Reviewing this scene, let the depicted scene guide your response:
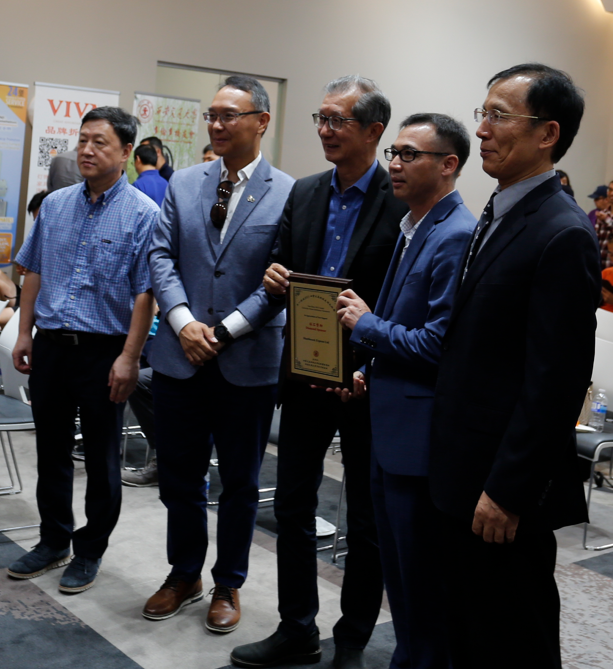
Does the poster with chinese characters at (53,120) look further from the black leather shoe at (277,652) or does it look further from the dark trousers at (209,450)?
the black leather shoe at (277,652)

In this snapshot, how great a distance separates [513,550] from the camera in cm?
163

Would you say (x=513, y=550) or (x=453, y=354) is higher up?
(x=453, y=354)

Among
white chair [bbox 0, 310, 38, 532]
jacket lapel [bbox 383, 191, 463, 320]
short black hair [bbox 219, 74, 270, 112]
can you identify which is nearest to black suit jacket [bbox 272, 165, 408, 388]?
jacket lapel [bbox 383, 191, 463, 320]

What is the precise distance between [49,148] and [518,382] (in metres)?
6.81

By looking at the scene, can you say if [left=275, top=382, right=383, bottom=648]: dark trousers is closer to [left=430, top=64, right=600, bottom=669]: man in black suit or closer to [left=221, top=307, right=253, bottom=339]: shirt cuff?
Answer: [left=221, top=307, right=253, bottom=339]: shirt cuff

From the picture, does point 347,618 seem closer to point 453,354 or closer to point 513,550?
point 513,550

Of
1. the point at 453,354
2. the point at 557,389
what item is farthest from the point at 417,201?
the point at 557,389

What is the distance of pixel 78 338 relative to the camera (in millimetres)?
2844

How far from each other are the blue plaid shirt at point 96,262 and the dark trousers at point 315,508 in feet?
2.65

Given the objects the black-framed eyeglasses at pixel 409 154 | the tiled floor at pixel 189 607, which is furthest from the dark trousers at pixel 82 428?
the black-framed eyeglasses at pixel 409 154

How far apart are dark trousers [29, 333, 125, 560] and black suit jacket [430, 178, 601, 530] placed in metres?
1.54

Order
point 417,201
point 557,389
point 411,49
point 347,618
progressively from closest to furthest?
point 557,389, point 417,201, point 347,618, point 411,49

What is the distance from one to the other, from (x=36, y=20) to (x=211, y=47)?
182 cm

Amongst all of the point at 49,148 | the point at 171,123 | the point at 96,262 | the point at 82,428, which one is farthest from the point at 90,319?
the point at 171,123
